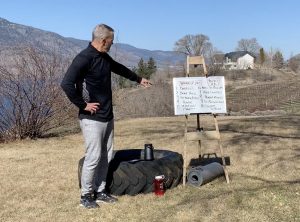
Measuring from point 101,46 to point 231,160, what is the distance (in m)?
3.82

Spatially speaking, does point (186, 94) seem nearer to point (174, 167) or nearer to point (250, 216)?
point (174, 167)

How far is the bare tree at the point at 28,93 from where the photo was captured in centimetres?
1221

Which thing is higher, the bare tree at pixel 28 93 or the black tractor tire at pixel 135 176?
the bare tree at pixel 28 93

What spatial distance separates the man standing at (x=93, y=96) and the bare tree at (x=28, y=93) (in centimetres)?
674

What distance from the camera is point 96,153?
229 inches

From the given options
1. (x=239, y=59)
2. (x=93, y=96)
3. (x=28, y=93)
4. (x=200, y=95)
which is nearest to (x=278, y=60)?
(x=239, y=59)

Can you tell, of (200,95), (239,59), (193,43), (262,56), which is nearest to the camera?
(200,95)

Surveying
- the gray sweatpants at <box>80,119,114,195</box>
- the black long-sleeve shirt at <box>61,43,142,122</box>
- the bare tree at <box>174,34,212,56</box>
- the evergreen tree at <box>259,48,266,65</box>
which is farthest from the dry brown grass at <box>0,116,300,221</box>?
the evergreen tree at <box>259,48,266,65</box>

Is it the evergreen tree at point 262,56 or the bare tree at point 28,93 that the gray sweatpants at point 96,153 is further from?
the evergreen tree at point 262,56

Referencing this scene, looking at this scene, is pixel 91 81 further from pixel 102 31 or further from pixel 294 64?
pixel 294 64

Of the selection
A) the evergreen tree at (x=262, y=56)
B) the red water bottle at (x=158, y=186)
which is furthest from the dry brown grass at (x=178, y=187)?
the evergreen tree at (x=262, y=56)

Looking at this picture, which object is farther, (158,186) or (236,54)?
(236,54)

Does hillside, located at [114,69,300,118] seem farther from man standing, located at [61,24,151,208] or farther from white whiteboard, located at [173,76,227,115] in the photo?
man standing, located at [61,24,151,208]

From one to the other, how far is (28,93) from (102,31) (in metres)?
7.19
